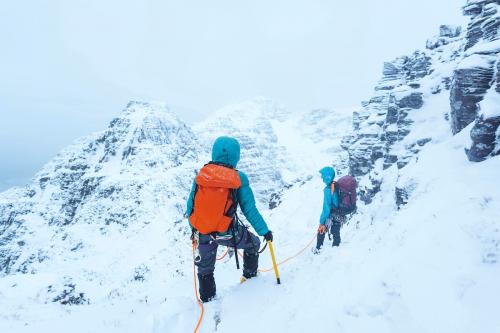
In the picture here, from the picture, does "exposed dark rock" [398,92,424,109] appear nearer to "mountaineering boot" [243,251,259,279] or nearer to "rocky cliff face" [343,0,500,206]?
"rocky cliff face" [343,0,500,206]

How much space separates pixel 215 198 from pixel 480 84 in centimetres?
995

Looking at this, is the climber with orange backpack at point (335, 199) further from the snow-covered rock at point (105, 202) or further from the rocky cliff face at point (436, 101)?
the snow-covered rock at point (105, 202)

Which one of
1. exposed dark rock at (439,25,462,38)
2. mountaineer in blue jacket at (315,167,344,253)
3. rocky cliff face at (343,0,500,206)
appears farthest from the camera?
exposed dark rock at (439,25,462,38)

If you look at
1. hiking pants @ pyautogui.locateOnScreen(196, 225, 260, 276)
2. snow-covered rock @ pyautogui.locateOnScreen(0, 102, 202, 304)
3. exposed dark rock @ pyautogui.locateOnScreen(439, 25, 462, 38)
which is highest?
exposed dark rock @ pyautogui.locateOnScreen(439, 25, 462, 38)

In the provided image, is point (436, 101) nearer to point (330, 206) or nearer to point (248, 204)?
point (330, 206)

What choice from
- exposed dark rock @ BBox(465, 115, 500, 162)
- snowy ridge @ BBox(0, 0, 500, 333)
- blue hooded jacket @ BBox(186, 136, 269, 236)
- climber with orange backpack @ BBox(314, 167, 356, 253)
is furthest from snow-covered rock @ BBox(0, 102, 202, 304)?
exposed dark rock @ BBox(465, 115, 500, 162)

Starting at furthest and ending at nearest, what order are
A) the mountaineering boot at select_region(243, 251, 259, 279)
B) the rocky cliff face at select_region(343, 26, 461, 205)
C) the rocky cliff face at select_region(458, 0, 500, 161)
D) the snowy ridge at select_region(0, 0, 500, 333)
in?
the rocky cliff face at select_region(343, 26, 461, 205), the rocky cliff face at select_region(458, 0, 500, 161), the mountaineering boot at select_region(243, 251, 259, 279), the snowy ridge at select_region(0, 0, 500, 333)

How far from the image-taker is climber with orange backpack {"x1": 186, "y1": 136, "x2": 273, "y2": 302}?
5.20m

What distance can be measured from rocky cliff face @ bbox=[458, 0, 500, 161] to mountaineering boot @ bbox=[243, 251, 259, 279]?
6.72m

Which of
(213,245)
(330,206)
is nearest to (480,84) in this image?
(330,206)

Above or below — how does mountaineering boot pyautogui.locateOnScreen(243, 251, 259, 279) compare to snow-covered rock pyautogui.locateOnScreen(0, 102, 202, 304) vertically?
above

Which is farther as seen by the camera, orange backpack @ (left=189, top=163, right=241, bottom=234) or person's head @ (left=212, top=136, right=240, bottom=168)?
person's head @ (left=212, top=136, right=240, bottom=168)

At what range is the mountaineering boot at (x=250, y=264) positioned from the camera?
21.1ft

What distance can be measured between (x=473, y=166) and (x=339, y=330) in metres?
6.79
